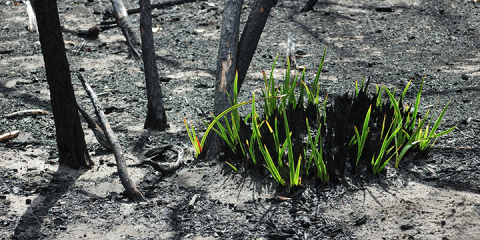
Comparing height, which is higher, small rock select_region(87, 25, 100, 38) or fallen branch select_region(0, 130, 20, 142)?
small rock select_region(87, 25, 100, 38)

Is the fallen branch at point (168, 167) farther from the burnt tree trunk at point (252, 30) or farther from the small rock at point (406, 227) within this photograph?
the small rock at point (406, 227)

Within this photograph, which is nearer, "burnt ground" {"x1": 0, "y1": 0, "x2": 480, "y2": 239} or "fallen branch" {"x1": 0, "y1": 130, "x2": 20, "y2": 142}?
"burnt ground" {"x1": 0, "y1": 0, "x2": 480, "y2": 239}

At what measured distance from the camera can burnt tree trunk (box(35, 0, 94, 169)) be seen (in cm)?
254

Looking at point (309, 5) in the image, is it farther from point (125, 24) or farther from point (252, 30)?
point (252, 30)

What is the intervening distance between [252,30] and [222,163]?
3.50 feet

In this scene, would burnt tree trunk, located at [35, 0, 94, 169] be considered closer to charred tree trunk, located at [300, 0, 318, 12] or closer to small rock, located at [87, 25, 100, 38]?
small rock, located at [87, 25, 100, 38]

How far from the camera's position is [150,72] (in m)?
3.47

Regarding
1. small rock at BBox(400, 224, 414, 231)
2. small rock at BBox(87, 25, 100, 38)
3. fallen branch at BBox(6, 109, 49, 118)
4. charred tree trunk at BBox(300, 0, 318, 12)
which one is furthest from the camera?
charred tree trunk at BBox(300, 0, 318, 12)

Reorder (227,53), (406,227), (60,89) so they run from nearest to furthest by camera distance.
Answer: (406,227) → (60,89) → (227,53)

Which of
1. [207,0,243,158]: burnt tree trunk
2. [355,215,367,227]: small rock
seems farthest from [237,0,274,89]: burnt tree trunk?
[355,215,367,227]: small rock

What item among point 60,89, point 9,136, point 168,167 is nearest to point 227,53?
point 168,167

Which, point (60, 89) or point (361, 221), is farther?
point (60, 89)

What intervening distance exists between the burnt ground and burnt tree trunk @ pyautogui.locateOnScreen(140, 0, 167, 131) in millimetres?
131

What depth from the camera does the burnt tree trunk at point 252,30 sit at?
3.03 m
